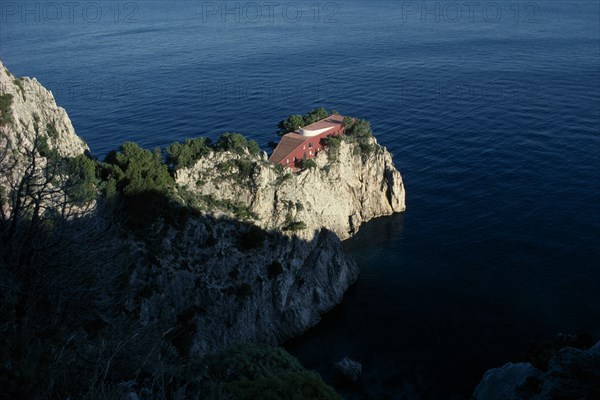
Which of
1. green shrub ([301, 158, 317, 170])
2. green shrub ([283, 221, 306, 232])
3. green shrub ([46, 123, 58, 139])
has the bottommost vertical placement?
green shrub ([283, 221, 306, 232])

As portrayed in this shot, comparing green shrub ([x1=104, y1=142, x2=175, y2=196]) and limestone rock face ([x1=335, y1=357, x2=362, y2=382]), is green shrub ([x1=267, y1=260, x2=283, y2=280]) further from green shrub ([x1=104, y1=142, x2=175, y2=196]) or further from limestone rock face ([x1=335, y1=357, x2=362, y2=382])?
green shrub ([x1=104, y1=142, x2=175, y2=196])

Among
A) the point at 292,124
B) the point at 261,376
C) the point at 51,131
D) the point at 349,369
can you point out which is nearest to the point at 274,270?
the point at 349,369

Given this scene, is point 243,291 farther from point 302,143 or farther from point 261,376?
point 302,143

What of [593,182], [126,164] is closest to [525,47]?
[593,182]

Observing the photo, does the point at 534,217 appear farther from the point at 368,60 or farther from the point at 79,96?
the point at 79,96

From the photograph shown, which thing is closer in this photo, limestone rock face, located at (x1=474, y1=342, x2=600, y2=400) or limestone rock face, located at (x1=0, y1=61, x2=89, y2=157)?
limestone rock face, located at (x1=474, y1=342, x2=600, y2=400)

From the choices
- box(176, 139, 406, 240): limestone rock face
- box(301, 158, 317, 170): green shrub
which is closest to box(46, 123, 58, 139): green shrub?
box(176, 139, 406, 240): limestone rock face
